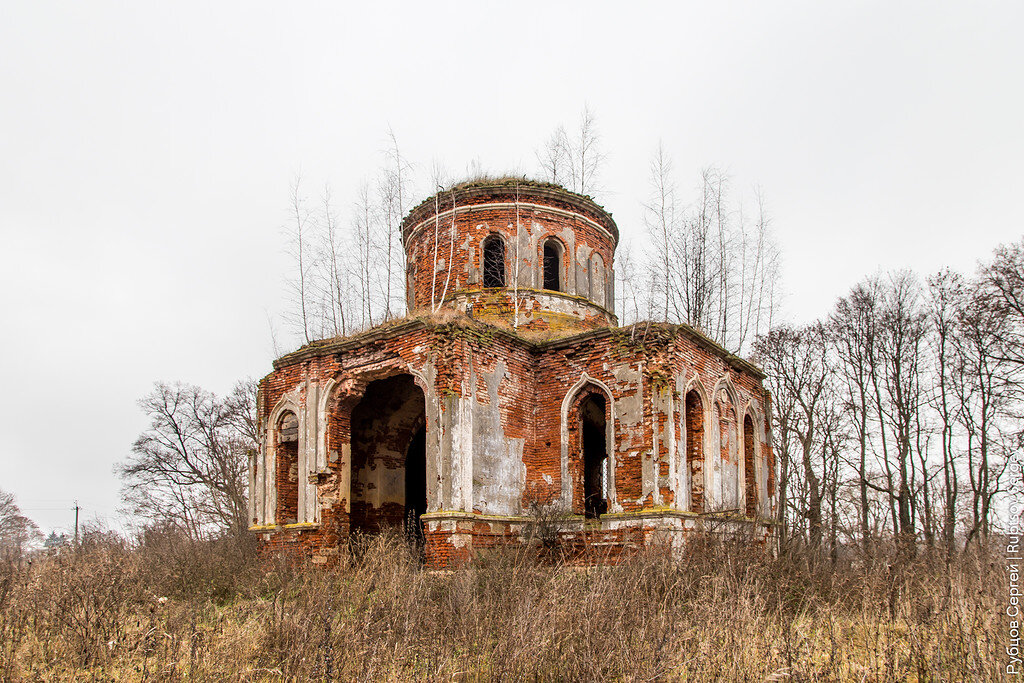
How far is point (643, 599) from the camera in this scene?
814 cm

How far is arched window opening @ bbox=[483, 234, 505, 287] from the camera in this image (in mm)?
18000

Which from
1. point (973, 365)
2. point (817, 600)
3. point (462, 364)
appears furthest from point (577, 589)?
point (973, 365)

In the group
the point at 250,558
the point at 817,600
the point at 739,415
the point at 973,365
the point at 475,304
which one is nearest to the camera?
the point at 817,600

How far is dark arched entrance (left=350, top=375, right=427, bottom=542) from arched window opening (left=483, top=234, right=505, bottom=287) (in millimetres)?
3016

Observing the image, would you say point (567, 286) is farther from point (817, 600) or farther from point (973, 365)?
point (973, 365)

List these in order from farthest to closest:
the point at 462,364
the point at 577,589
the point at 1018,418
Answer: the point at 1018,418
the point at 462,364
the point at 577,589

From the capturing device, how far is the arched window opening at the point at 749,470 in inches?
641

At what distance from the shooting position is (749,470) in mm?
16594

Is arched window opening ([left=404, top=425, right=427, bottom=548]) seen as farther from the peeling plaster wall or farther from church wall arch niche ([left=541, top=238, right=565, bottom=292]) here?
church wall arch niche ([left=541, top=238, right=565, bottom=292])

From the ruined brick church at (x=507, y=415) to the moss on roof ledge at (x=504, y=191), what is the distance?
0.05 m

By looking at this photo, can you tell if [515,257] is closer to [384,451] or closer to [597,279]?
[597,279]

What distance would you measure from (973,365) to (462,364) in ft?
60.5

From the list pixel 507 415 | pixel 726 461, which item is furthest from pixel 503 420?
pixel 726 461

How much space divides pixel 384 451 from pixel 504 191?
253 inches
